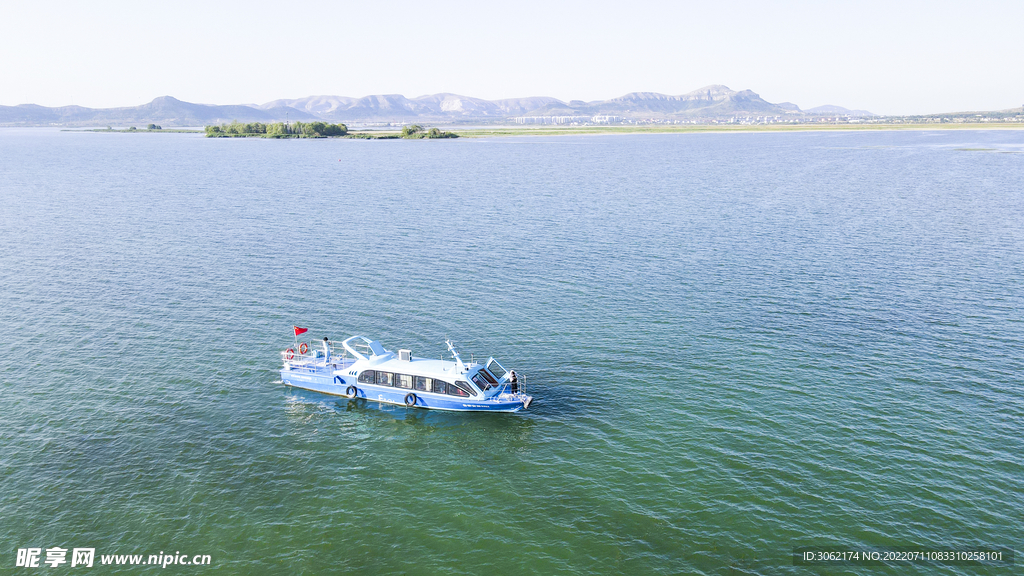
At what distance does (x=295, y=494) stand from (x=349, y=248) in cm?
6995

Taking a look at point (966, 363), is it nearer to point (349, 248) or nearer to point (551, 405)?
point (551, 405)

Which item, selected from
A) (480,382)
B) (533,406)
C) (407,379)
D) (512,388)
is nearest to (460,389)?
(480,382)

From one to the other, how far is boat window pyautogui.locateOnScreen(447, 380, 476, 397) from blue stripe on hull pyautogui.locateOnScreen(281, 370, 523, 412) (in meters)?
0.53

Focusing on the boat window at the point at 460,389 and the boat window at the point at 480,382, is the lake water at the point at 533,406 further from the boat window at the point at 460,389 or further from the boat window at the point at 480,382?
the boat window at the point at 480,382

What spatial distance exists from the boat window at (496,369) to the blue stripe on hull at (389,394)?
3.70 meters

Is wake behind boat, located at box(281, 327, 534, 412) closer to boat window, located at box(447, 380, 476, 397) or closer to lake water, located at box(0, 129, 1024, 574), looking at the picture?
boat window, located at box(447, 380, 476, 397)

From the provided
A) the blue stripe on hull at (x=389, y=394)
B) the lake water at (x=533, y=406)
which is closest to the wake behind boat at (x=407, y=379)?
the blue stripe on hull at (x=389, y=394)

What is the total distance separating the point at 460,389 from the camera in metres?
56.2

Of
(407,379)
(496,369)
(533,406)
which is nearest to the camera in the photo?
(533,406)

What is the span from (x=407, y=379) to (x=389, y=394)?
2.35m

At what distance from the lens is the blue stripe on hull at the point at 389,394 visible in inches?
2191

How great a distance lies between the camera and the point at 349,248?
10888 cm

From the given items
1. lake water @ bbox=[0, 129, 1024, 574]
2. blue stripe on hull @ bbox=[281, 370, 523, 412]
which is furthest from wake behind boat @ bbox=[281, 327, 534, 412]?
lake water @ bbox=[0, 129, 1024, 574]

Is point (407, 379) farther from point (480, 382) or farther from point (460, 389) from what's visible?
point (480, 382)
